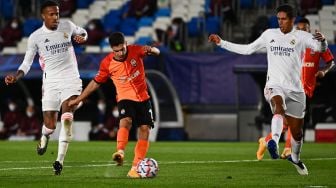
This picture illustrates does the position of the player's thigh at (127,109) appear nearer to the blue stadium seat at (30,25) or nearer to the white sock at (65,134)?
the white sock at (65,134)

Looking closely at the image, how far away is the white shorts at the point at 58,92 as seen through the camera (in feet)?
52.2

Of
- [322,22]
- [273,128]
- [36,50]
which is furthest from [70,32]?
[322,22]

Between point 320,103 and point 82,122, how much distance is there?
25.5 ft

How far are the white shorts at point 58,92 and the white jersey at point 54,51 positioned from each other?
0.09 metres

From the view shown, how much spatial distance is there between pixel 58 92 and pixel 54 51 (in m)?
0.67

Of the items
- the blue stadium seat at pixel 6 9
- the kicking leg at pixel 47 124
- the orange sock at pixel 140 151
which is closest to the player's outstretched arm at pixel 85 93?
the orange sock at pixel 140 151

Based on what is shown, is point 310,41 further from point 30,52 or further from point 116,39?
point 30,52

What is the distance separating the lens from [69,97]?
1583cm

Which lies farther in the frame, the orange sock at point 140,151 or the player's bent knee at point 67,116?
the player's bent knee at point 67,116

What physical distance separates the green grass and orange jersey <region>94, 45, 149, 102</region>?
1.25 m

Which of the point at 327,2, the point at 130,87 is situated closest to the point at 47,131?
the point at 130,87

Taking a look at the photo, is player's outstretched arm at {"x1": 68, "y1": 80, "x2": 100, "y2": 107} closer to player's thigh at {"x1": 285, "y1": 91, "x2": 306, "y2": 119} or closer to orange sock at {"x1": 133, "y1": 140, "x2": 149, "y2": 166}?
orange sock at {"x1": 133, "y1": 140, "x2": 149, "y2": 166}

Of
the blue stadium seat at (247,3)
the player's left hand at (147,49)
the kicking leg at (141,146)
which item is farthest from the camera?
the blue stadium seat at (247,3)

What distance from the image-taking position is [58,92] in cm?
1600
